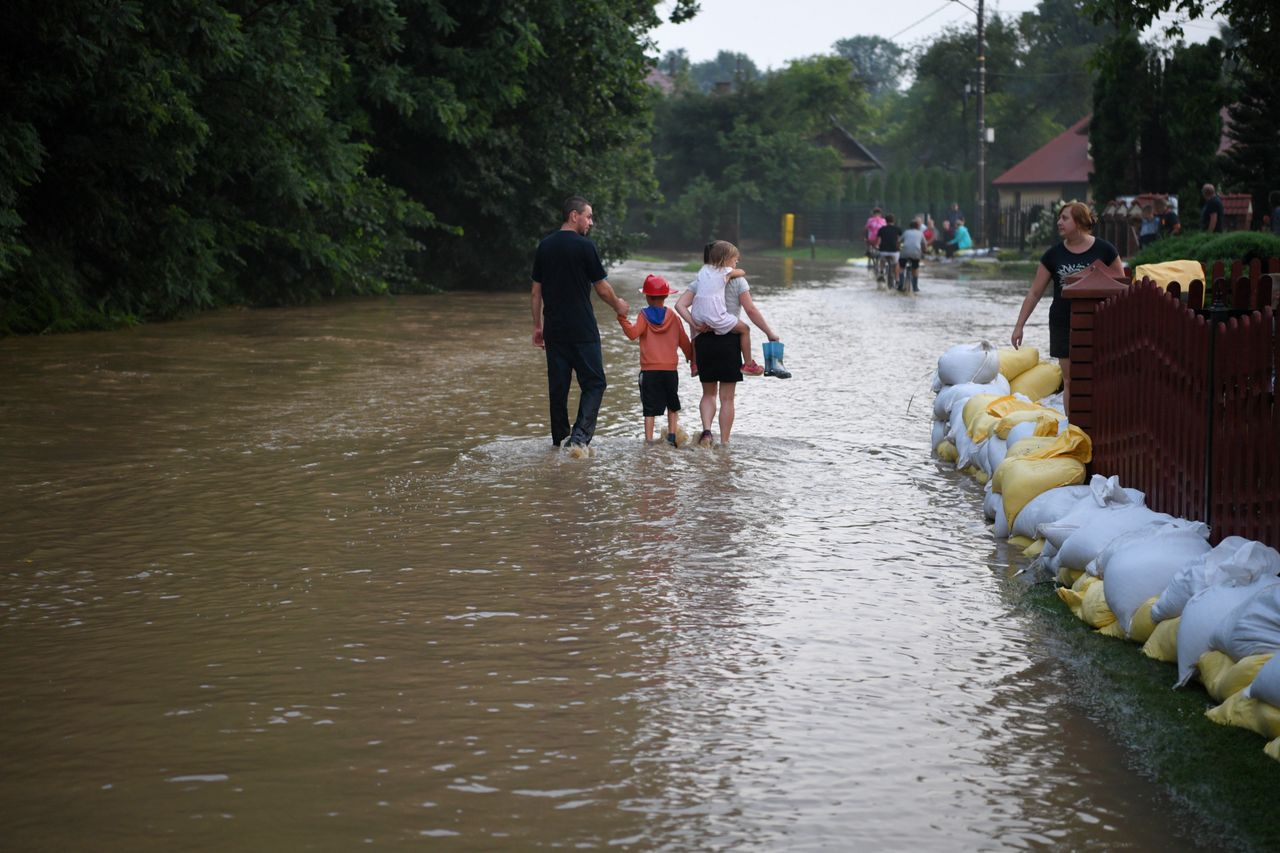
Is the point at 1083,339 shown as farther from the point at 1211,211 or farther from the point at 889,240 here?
the point at 889,240

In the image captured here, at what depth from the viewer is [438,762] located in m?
4.81

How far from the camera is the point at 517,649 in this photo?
607 cm

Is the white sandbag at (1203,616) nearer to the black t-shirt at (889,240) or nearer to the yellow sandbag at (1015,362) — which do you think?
the yellow sandbag at (1015,362)

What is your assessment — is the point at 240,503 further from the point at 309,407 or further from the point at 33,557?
the point at 309,407

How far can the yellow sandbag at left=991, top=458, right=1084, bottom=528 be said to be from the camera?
8.17 metres

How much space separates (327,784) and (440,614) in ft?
6.54

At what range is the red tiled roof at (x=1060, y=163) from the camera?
6619 cm

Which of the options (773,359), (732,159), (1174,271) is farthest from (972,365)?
(732,159)

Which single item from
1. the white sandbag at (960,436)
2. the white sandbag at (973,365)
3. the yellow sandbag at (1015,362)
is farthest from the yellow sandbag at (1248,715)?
the yellow sandbag at (1015,362)

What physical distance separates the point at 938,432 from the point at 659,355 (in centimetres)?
205

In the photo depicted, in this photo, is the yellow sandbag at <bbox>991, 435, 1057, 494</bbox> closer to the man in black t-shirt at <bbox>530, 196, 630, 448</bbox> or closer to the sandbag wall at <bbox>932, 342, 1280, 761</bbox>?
the sandbag wall at <bbox>932, 342, 1280, 761</bbox>

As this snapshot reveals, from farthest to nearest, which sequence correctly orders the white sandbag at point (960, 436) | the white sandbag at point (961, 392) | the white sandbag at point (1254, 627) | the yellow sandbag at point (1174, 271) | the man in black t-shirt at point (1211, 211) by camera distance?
the man in black t-shirt at point (1211, 211) < the yellow sandbag at point (1174, 271) < the white sandbag at point (961, 392) < the white sandbag at point (960, 436) < the white sandbag at point (1254, 627)

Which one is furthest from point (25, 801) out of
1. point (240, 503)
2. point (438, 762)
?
point (240, 503)

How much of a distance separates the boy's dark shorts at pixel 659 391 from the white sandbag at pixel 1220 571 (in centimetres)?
564
